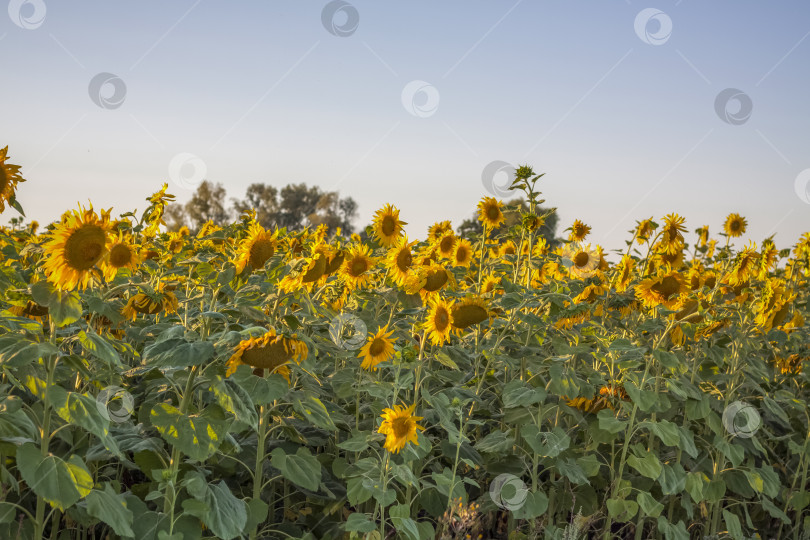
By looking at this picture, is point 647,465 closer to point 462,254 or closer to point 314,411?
point 314,411

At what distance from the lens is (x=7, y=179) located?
9.59 ft

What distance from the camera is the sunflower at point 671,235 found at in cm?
561

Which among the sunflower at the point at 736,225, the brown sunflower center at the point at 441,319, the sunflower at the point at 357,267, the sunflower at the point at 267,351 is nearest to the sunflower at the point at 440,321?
the brown sunflower center at the point at 441,319

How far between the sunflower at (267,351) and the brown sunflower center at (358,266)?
1418 mm

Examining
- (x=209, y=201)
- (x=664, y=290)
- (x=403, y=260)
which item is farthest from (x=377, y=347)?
(x=209, y=201)

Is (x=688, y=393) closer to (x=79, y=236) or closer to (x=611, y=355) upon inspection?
(x=611, y=355)

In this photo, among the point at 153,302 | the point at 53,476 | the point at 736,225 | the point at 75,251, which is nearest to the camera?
the point at 53,476

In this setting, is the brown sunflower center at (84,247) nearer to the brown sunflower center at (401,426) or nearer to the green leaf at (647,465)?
the brown sunflower center at (401,426)

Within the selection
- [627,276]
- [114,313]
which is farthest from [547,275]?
[114,313]

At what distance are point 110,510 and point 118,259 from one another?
107cm

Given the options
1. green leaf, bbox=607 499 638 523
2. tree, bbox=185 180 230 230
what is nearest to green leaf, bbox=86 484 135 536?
green leaf, bbox=607 499 638 523

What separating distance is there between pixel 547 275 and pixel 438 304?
2.51 meters

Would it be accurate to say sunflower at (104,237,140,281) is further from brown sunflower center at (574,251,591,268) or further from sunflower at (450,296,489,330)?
brown sunflower center at (574,251,591,268)

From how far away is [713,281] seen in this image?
6117 mm
